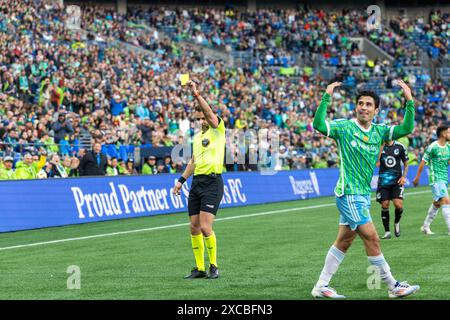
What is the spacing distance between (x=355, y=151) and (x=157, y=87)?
24969 mm

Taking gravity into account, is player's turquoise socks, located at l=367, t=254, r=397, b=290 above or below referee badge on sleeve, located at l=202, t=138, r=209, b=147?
below

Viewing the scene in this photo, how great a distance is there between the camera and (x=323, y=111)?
364 inches

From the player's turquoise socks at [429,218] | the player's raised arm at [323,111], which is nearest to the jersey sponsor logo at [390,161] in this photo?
the player's turquoise socks at [429,218]

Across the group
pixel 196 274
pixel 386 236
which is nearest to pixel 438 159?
pixel 386 236

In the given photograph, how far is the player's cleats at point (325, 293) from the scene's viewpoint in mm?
9648

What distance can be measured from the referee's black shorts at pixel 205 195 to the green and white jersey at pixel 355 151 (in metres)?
2.71

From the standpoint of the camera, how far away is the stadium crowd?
83.8 feet

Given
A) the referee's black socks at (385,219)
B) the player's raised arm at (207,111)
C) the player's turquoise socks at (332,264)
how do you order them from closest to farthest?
1. the player's turquoise socks at (332,264)
2. the player's raised arm at (207,111)
3. the referee's black socks at (385,219)

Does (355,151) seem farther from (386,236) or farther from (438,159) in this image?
(438,159)

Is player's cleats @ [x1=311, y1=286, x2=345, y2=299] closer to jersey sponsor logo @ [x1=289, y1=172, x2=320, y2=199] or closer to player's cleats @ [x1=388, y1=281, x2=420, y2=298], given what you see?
player's cleats @ [x1=388, y1=281, x2=420, y2=298]

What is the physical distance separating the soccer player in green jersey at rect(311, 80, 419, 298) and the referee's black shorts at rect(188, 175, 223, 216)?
2658 millimetres

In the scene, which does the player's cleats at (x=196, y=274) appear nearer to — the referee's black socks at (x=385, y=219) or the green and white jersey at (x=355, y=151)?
the green and white jersey at (x=355, y=151)

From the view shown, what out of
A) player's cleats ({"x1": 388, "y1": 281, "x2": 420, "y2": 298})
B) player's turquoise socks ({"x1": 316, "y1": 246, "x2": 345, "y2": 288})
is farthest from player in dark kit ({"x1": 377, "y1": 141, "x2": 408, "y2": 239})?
player's cleats ({"x1": 388, "y1": 281, "x2": 420, "y2": 298})

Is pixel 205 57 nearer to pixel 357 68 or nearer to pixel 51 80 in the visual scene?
pixel 357 68
